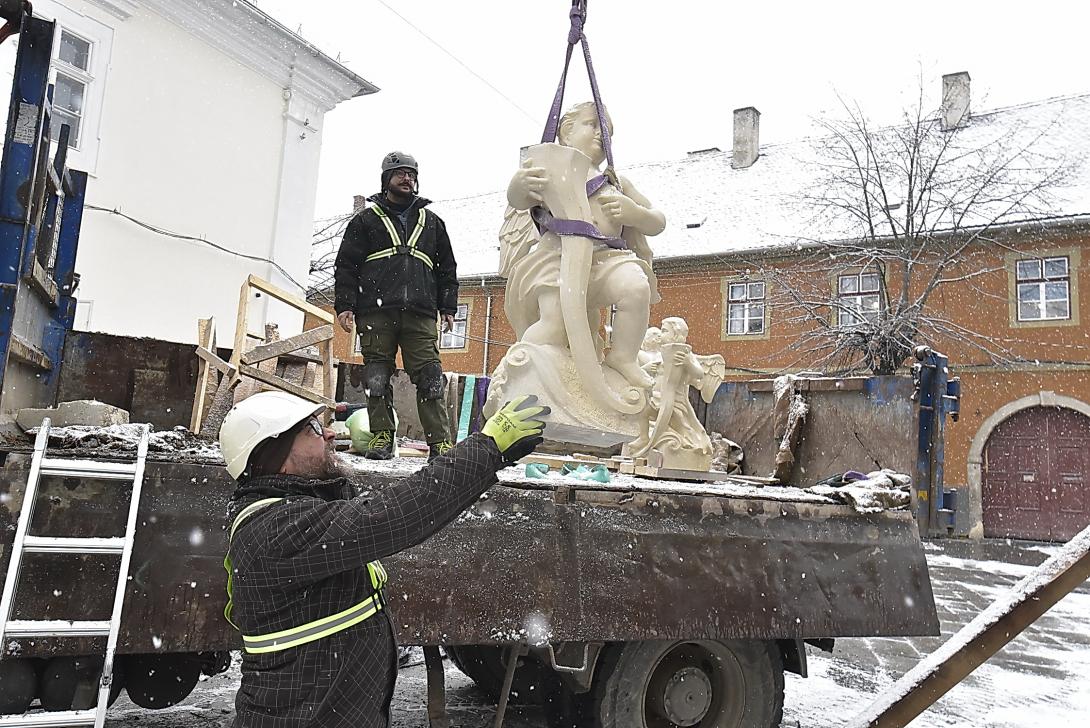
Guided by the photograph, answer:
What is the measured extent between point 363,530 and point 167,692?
1.75m

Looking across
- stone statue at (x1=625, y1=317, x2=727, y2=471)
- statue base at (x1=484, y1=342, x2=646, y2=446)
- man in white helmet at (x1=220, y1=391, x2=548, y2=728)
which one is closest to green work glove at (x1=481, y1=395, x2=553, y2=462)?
man in white helmet at (x1=220, y1=391, x2=548, y2=728)

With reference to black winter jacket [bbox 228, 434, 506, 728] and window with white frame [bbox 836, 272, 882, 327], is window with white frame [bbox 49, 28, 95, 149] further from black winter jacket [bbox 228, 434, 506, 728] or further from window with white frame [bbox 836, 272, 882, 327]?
window with white frame [bbox 836, 272, 882, 327]

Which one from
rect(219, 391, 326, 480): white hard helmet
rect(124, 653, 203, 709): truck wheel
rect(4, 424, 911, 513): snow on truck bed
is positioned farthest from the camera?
rect(124, 653, 203, 709): truck wheel

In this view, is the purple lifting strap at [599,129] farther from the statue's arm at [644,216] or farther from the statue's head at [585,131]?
the statue's arm at [644,216]

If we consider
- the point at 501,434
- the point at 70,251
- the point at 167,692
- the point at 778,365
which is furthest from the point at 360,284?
the point at 778,365

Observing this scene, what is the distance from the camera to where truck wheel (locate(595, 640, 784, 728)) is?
329cm

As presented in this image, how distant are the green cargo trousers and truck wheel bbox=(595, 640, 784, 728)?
4.69ft

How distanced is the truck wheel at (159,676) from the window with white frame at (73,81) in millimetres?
8869

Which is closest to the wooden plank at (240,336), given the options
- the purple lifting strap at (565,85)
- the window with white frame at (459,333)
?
the purple lifting strap at (565,85)

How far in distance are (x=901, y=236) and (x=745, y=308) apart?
12.4ft

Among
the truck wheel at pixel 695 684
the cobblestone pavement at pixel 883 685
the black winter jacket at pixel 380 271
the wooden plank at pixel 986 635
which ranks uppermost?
the black winter jacket at pixel 380 271

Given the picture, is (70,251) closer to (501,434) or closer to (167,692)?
(167,692)

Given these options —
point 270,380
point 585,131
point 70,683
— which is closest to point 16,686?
point 70,683

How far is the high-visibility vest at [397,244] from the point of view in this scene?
4.06 meters
